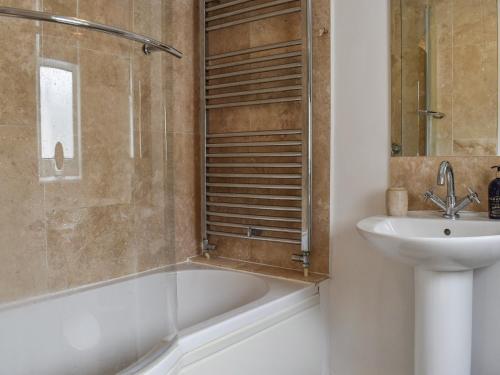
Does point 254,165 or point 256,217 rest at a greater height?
point 254,165

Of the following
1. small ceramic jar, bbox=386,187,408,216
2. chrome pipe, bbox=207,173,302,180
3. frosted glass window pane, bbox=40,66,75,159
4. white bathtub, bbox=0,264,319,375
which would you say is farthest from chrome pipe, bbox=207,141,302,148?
frosted glass window pane, bbox=40,66,75,159

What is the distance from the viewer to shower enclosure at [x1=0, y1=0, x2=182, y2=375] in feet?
4.11

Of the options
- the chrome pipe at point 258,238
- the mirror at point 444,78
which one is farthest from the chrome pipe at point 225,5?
the chrome pipe at point 258,238

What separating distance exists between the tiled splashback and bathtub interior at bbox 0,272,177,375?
104 cm

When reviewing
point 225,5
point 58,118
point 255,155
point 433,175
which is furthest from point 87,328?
point 225,5

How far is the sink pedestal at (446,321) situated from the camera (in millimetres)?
1493

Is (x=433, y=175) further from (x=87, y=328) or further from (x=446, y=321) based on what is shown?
(x=87, y=328)

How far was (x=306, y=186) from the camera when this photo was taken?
2004 millimetres

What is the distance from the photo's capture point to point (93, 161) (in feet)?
4.53

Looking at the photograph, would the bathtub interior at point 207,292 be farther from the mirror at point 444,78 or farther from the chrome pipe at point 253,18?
the chrome pipe at point 253,18

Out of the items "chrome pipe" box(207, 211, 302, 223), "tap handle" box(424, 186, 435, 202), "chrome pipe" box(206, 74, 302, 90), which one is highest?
"chrome pipe" box(206, 74, 302, 90)

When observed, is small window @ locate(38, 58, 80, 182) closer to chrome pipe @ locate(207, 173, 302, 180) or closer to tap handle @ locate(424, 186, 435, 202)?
chrome pipe @ locate(207, 173, 302, 180)

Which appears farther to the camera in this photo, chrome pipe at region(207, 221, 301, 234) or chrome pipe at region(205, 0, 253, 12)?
chrome pipe at region(205, 0, 253, 12)

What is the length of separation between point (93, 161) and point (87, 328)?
0.50 meters
